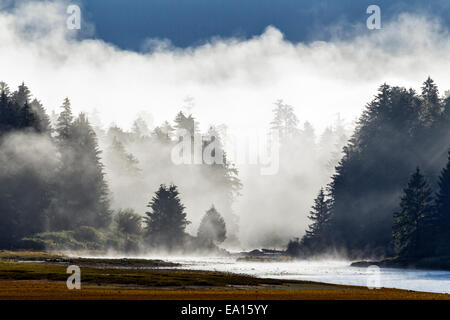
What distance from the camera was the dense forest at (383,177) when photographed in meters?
138

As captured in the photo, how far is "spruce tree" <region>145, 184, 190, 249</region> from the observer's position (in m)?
140

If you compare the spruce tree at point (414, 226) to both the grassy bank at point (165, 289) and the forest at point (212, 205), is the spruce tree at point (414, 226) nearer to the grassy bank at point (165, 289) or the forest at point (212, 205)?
the forest at point (212, 205)

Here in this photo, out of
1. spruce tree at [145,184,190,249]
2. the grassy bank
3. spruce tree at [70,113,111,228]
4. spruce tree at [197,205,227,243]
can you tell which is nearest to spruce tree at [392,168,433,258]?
spruce tree at [197,205,227,243]

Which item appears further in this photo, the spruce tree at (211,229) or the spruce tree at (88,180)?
the spruce tree at (211,229)

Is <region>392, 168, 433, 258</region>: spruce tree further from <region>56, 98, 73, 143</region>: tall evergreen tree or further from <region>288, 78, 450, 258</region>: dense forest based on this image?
<region>56, 98, 73, 143</region>: tall evergreen tree

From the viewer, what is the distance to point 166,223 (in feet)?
464

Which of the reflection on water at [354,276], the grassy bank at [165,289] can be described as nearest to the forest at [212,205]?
the reflection on water at [354,276]

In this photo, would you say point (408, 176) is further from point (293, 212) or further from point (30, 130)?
point (30, 130)

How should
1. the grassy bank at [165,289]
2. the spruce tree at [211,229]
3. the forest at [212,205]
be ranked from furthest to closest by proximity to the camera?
the spruce tree at [211,229] → the forest at [212,205] → the grassy bank at [165,289]

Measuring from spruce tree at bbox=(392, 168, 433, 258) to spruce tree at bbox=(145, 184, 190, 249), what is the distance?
160ft

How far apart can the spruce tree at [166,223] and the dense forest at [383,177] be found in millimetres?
26984

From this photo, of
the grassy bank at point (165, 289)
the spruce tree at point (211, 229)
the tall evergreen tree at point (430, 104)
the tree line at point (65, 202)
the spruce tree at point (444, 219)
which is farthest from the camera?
the tall evergreen tree at point (430, 104)

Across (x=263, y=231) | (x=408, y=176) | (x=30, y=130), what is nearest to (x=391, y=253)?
(x=408, y=176)
